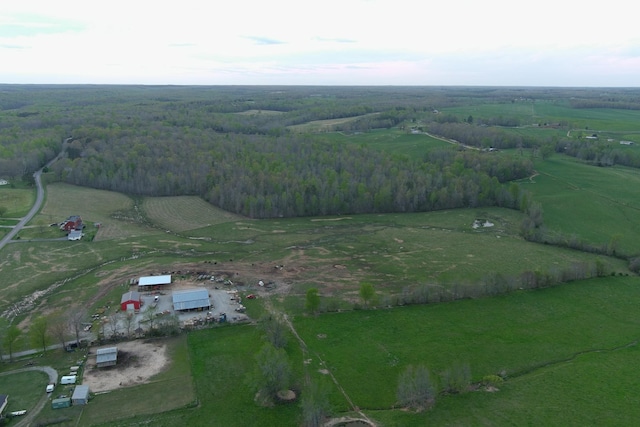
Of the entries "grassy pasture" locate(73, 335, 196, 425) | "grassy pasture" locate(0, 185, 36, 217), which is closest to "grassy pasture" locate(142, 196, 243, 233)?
"grassy pasture" locate(0, 185, 36, 217)

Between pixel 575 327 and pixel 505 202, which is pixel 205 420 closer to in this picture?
pixel 575 327

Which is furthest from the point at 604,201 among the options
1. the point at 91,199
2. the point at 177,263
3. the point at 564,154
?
the point at 91,199

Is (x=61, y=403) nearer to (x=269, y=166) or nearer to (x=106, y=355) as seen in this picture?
(x=106, y=355)

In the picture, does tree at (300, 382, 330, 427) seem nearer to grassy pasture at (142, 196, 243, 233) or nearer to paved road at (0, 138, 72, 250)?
grassy pasture at (142, 196, 243, 233)

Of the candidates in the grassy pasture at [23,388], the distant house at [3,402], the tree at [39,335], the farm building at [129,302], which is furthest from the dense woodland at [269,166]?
the distant house at [3,402]

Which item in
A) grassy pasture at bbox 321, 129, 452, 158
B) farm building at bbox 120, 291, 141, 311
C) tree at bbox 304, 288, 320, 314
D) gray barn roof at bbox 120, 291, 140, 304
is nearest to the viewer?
tree at bbox 304, 288, 320, 314

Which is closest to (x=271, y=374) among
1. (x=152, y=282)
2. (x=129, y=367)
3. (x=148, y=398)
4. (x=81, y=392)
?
(x=148, y=398)
